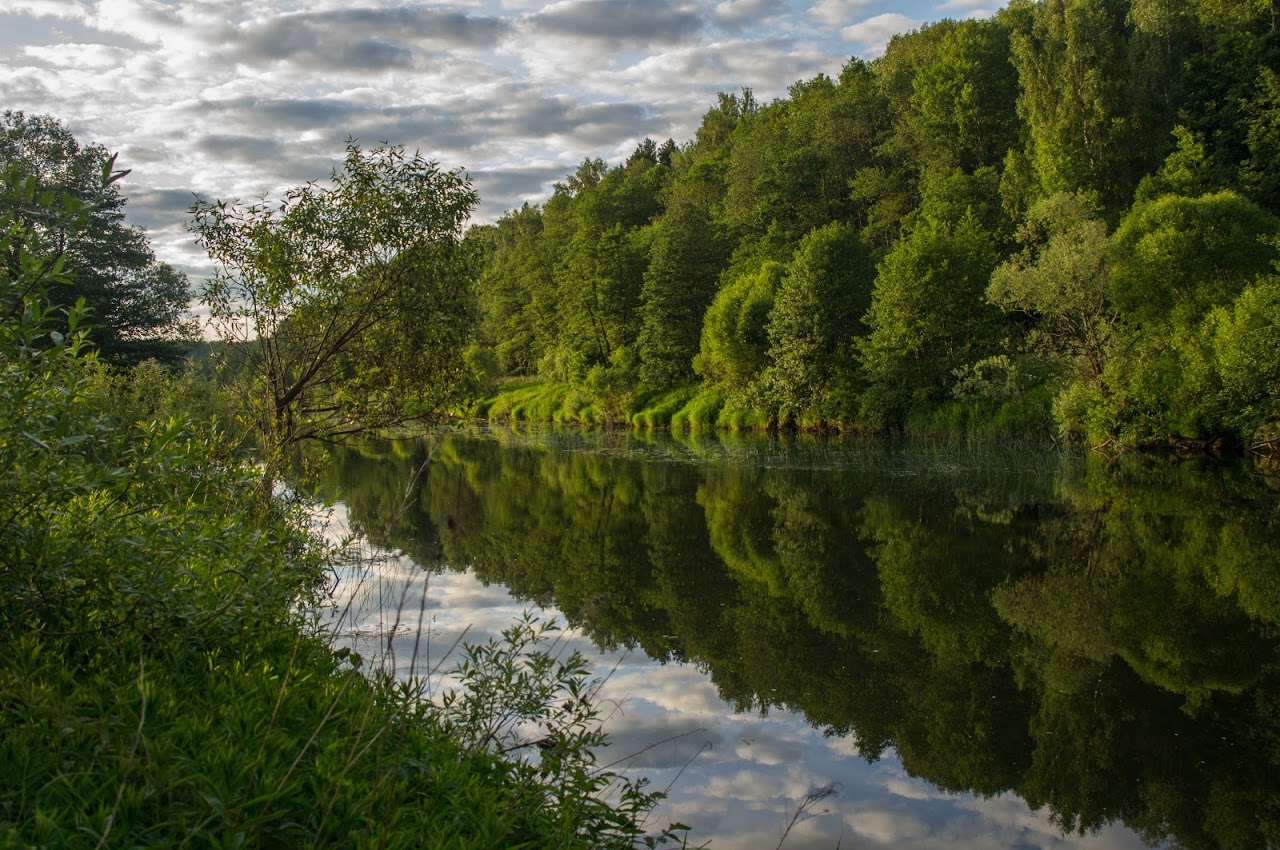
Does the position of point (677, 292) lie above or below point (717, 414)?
above

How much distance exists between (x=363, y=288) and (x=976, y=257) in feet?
129

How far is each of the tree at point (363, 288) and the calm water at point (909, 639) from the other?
7.64 feet

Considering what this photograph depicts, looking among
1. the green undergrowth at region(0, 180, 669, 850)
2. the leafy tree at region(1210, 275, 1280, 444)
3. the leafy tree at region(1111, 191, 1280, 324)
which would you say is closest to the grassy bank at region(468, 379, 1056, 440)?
the leafy tree at region(1111, 191, 1280, 324)

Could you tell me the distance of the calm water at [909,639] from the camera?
7039 millimetres

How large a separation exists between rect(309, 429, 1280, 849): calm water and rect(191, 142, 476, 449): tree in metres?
2.33

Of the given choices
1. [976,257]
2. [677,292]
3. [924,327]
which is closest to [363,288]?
[924,327]

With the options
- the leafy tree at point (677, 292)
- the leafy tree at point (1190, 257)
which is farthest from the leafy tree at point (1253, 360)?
the leafy tree at point (677, 292)

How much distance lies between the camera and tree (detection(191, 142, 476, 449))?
13.3m

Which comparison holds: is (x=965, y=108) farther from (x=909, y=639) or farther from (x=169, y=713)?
(x=169, y=713)

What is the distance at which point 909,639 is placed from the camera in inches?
448

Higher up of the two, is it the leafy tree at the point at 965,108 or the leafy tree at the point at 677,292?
the leafy tree at the point at 965,108

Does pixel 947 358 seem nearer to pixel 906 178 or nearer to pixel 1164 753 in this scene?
pixel 906 178

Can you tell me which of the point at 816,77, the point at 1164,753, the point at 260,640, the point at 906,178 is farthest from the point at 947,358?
the point at 816,77

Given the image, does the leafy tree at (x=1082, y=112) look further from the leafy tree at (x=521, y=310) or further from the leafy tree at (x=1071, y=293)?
the leafy tree at (x=521, y=310)
